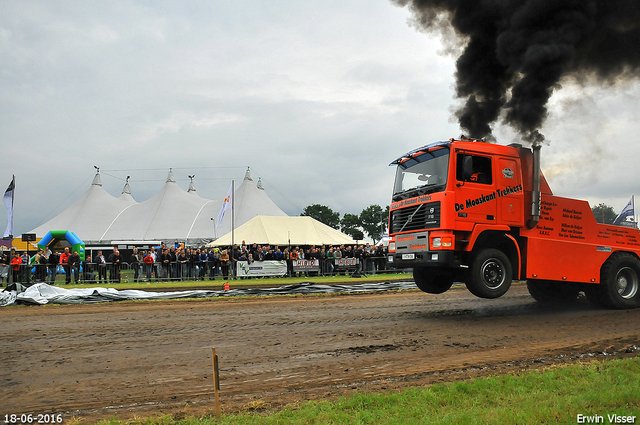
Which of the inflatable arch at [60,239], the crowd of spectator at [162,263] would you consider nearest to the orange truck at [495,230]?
the crowd of spectator at [162,263]

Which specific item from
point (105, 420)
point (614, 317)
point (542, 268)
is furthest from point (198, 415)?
point (614, 317)

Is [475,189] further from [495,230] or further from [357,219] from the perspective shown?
[357,219]

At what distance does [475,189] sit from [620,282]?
15.4ft

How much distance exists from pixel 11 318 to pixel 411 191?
9542 mm

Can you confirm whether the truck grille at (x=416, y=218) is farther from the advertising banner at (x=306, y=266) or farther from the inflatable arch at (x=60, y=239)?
the inflatable arch at (x=60, y=239)

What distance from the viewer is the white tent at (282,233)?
31281 mm

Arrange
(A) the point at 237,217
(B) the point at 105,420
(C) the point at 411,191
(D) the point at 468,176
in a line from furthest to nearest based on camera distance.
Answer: (A) the point at 237,217 < (C) the point at 411,191 < (D) the point at 468,176 < (B) the point at 105,420

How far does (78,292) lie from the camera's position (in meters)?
13.3

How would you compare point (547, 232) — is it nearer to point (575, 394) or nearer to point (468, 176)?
point (468, 176)

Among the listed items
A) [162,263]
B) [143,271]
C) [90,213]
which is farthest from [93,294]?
[90,213]

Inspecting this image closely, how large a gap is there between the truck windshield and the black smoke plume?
277cm

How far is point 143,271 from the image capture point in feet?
68.8

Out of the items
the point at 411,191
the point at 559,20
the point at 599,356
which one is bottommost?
the point at 599,356

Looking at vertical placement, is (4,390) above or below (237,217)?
below
